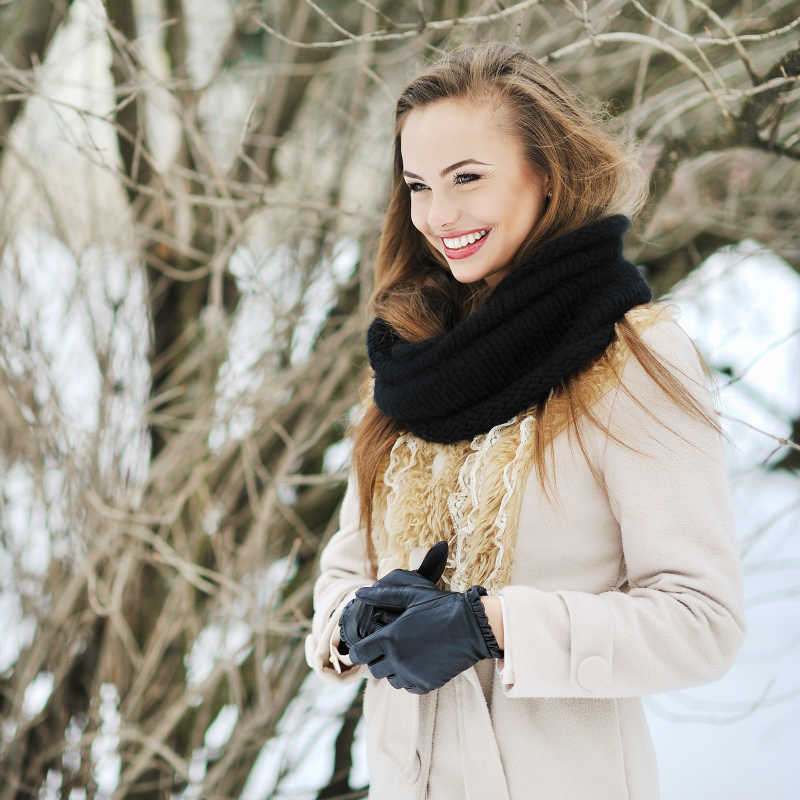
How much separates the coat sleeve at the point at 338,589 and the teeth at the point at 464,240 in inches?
18.3

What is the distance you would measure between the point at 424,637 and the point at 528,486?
0.88 ft

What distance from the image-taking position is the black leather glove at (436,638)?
3.41 feet

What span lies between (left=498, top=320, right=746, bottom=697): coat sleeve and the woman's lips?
1.24 feet

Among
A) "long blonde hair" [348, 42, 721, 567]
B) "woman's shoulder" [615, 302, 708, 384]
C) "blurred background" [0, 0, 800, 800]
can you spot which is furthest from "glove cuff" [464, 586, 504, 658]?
"blurred background" [0, 0, 800, 800]

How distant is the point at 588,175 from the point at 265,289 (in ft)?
3.80

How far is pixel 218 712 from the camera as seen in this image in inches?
109

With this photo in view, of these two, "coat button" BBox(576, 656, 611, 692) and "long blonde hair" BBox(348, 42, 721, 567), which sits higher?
"long blonde hair" BBox(348, 42, 721, 567)

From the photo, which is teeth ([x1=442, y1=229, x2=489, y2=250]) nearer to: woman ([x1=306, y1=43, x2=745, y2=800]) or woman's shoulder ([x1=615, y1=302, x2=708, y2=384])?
woman ([x1=306, y1=43, x2=745, y2=800])

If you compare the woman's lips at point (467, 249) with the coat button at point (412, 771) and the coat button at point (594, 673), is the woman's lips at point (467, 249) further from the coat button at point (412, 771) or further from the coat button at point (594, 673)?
the coat button at point (412, 771)

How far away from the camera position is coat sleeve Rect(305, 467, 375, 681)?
1337mm

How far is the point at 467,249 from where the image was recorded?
4.18 ft

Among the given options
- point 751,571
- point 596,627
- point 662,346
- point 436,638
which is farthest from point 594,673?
point 751,571

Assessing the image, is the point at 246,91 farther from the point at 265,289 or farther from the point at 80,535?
the point at 80,535

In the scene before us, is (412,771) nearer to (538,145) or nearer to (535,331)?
(535,331)
